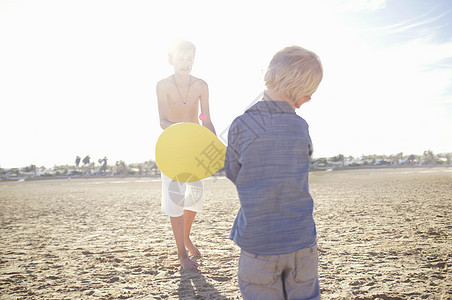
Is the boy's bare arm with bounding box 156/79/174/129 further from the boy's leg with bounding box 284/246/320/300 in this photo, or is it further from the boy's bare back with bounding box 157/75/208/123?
the boy's leg with bounding box 284/246/320/300

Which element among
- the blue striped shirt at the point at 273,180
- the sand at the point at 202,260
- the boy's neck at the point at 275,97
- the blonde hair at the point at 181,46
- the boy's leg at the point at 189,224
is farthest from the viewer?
the boy's leg at the point at 189,224

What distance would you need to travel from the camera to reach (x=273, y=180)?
144cm

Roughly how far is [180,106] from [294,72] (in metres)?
1.83

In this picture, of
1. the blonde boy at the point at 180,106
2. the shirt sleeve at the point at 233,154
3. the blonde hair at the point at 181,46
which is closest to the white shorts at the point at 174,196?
the blonde boy at the point at 180,106

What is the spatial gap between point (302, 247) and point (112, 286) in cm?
191

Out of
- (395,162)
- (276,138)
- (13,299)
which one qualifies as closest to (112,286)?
(13,299)

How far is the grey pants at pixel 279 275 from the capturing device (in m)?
1.46

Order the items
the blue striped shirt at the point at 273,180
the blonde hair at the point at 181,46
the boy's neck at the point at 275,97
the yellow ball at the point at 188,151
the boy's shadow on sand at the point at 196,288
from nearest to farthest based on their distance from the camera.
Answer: the blue striped shirt at the point at 273,180 < the boy's neck at the point at 275,97 < the yellow ball at the point at 188,151 < the boy's shadow on sand at the point at 196,288 < the blonde hair at the point at 181,46

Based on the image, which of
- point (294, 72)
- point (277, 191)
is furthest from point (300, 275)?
point (294, 72)

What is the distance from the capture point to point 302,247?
1.48 metres

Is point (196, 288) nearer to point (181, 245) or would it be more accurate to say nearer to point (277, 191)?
point (181, 245)

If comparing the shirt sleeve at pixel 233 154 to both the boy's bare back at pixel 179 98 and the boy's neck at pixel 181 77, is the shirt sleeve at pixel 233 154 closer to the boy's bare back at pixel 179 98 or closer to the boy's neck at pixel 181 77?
the boy's bare back at pixel 179 98

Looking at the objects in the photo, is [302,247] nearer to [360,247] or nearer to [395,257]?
[395,257]

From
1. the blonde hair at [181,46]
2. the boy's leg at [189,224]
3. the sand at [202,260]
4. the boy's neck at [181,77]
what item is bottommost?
the sand at [202,260]
